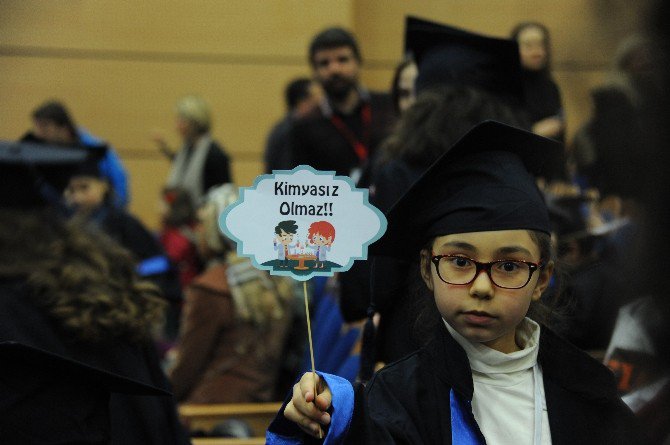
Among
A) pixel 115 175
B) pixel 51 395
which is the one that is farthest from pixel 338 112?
pixel 51 395

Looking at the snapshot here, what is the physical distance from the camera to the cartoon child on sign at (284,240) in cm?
223

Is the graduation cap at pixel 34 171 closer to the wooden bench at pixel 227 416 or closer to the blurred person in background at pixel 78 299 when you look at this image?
the blurred person in background at pixel 78 299

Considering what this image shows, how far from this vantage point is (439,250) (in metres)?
2.32

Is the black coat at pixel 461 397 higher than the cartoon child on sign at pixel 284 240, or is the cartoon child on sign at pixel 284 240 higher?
the cartoon child on sign at pixel 284 240

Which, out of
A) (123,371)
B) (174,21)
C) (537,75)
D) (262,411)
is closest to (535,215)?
(123,371)

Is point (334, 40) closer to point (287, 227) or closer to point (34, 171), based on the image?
point (34, 171)

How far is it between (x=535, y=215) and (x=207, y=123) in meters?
6.58

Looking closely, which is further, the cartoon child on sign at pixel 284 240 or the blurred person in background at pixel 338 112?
the blurred person in background at pixel 338 112

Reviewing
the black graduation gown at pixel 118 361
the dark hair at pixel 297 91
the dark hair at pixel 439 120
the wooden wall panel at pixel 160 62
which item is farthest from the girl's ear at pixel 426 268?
the wooden wall panel at pixel 160 62

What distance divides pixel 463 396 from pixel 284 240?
445 millimetres

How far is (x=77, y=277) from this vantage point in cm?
348

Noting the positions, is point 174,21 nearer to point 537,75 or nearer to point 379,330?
point 537,75

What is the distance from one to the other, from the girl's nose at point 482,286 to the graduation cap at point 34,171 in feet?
6.48

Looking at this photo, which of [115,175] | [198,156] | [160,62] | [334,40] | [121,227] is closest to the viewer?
[334,40]
